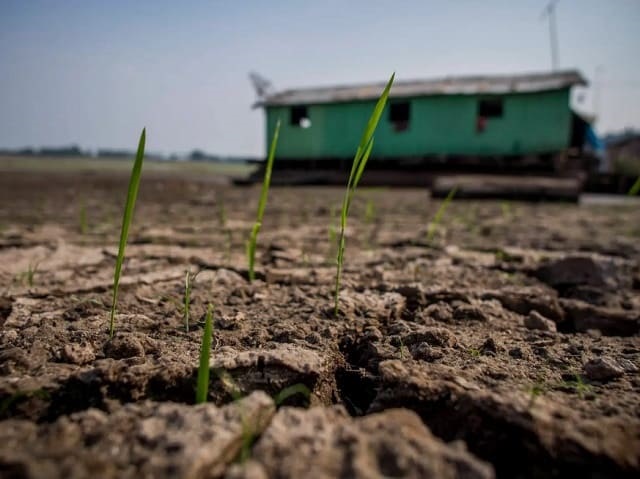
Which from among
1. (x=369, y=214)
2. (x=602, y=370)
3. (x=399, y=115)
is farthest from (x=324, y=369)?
(x=399, y=115)

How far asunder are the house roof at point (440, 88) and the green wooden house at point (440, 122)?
27 millimetres

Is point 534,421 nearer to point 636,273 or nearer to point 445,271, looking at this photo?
point 445,271

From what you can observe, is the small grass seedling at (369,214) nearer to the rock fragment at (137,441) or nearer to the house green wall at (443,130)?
the rock fragment at (137,441)

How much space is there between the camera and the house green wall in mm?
Result: 12180

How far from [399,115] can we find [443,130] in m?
1.91

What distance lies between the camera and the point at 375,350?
1062 millimetres

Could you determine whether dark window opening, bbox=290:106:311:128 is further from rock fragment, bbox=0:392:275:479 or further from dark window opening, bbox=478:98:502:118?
rock fragment, bbox=0:392:275:479

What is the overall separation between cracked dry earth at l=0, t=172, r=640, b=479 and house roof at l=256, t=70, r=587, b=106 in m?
11.5

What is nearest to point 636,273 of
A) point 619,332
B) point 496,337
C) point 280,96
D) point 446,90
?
point 619,332

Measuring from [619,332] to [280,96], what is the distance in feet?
48.4

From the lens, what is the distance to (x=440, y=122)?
42.4 ft

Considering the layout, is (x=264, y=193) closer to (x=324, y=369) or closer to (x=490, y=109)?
(x=324, y=369)

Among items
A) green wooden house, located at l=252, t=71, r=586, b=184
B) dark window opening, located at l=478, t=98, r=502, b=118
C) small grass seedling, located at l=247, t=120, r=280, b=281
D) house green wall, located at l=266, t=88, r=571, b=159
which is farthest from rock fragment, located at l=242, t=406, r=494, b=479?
→ dark window opening, located at l=478, t=98, r=502, b=118

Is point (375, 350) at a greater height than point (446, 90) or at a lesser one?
lesser
